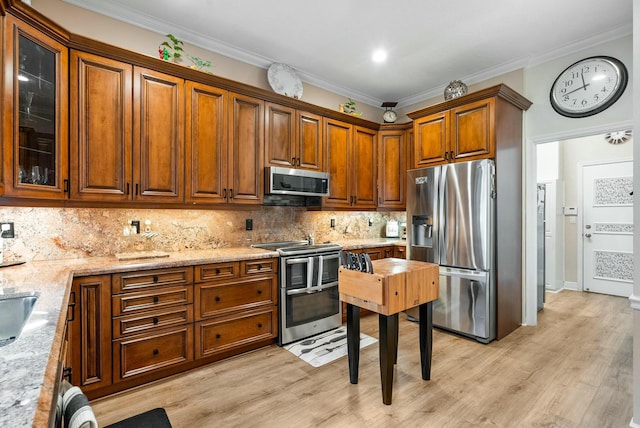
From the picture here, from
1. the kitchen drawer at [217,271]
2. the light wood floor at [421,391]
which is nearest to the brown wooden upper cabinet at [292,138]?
the kitchen drawer at [217,271]

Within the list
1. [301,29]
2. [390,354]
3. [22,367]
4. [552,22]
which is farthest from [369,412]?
[552,22]

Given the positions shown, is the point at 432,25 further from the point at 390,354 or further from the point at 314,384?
the point at 314,384

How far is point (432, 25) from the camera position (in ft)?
9.61

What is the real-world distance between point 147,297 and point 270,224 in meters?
1.63

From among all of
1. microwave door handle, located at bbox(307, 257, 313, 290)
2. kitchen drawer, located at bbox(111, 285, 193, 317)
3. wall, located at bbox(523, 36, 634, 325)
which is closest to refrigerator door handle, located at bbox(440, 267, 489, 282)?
wall, located at bbox(523, 36, 634, 325)

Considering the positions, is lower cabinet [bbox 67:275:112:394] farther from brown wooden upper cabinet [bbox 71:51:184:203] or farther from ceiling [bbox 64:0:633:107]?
ceiling [bbox 64:0:633:107]

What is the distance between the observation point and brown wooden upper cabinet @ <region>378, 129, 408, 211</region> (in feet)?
14.6

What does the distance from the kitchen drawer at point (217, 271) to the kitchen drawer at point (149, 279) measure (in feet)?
0.26

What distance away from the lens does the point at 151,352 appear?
240cm

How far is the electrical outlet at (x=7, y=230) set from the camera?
2.24 meters

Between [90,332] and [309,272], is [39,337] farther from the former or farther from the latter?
[309,272]

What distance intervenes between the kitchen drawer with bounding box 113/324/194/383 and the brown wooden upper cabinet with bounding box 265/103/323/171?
1.81m

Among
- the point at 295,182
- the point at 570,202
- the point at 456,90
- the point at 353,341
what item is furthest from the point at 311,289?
the point at 570,202

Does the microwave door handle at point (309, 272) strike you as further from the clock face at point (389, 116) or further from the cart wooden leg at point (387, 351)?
the clock face at point (389, 116)
